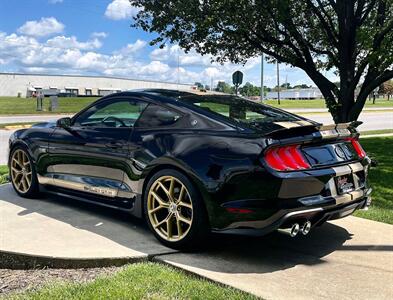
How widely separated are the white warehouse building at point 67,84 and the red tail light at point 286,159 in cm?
8752

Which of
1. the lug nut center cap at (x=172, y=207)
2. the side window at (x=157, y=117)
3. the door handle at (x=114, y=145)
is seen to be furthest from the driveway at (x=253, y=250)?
the side window at (x=157, y=117)

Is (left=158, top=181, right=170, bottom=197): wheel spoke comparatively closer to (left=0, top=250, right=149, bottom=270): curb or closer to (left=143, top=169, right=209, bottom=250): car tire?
(left=143, top=169, right=209, bottom=250): car tire

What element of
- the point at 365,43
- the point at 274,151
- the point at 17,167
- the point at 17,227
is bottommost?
the point at 17,227

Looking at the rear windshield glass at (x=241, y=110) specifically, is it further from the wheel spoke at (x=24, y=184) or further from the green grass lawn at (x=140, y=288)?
the wheel spoke at (x=24, y=184)

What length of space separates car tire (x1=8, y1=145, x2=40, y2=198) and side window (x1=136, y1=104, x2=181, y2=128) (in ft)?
6.42

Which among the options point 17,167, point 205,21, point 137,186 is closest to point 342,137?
point 137,186

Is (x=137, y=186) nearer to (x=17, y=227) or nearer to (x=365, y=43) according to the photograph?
(x=17, y=227)

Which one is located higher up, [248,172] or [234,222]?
[248,172]

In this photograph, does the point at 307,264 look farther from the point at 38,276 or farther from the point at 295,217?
the point at 38,276

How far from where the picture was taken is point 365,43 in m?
8.02

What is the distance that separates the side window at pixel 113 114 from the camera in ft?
16.0

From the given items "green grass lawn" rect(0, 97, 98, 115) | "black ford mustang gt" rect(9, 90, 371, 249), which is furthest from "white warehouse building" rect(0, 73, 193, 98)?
"black ford mustang gt" rect(9, 90, 371, 249)

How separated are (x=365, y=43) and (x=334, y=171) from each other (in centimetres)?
481

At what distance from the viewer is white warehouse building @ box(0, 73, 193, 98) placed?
92.2m
